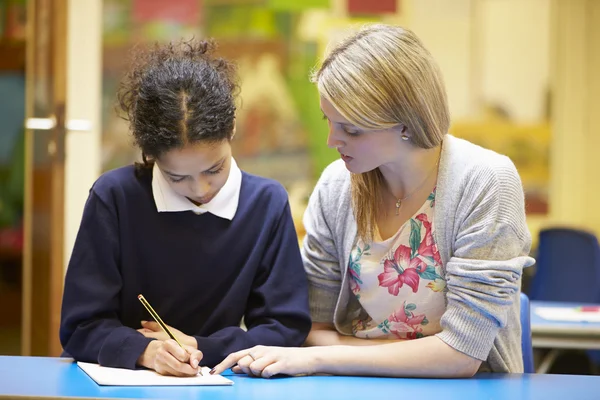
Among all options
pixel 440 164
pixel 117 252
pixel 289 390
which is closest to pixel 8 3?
pixel 117 252

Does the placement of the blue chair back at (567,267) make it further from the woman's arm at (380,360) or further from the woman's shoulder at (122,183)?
the woman's shoulder at (122,183)

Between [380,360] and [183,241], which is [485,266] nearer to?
[380,360]

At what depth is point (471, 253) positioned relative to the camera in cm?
173

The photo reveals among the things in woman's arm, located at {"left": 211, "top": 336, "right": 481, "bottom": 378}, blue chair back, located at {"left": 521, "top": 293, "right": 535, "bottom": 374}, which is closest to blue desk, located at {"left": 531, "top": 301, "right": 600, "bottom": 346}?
blue chair back, located at {"left": 521, "top": 293, "right": 535, "bottom": 374}

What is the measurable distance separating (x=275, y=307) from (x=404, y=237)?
0.33 metres

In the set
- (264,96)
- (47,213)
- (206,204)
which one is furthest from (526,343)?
(264,96)

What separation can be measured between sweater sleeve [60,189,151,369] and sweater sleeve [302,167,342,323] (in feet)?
1.48

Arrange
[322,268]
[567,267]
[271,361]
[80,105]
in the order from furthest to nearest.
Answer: [567,267]
[80,105]
[322,268]
[271,361]

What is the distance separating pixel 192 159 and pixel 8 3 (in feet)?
7.87

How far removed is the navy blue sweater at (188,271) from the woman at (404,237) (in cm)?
11

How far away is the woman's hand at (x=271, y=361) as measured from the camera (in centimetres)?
165

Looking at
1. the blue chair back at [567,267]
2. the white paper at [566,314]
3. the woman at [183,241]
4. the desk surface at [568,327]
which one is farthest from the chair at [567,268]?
the woman at [183,241]

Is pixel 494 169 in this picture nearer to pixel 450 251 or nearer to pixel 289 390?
pixel 450 251

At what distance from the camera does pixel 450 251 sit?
5.90ft
